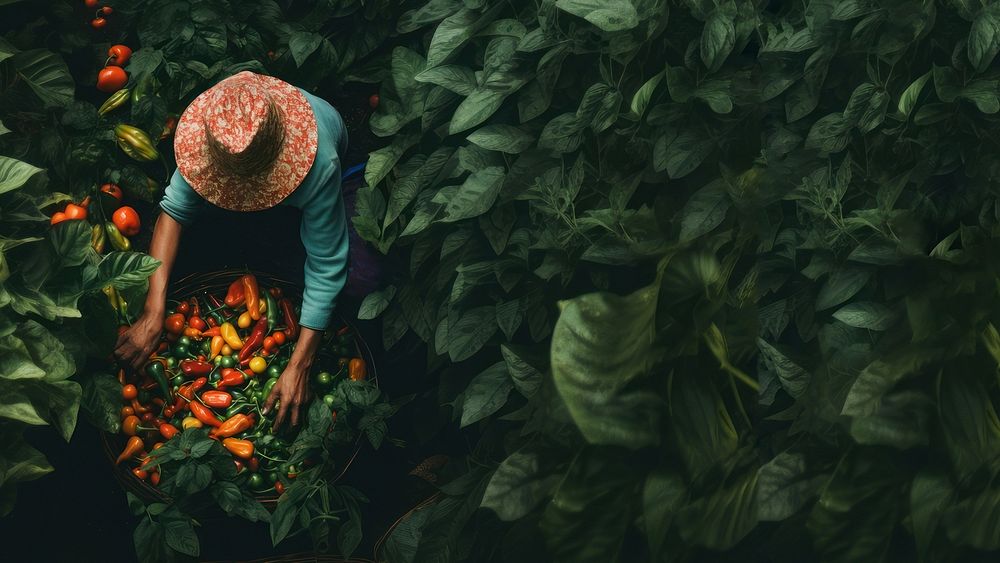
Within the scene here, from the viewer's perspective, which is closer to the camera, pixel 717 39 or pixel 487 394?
pixel 717 39

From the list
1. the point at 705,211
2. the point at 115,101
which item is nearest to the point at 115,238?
the point at 115,101

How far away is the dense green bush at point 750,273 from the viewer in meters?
1.16

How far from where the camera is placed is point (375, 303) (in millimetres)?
1964

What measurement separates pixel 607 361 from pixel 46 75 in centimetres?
137

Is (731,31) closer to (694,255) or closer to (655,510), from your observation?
(694,255)

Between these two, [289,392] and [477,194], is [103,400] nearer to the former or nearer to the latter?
[289,392]

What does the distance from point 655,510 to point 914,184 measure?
1.85 feet

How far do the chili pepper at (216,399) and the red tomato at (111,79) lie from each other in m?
0.71

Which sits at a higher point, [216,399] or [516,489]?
[516,489]

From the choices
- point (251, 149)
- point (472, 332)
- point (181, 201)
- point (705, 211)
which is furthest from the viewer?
point (181, 201)

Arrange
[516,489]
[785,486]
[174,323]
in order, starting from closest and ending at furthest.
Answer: [785,486]
[516,489]
[174,323]

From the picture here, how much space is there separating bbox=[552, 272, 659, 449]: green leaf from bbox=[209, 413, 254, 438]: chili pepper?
93cm

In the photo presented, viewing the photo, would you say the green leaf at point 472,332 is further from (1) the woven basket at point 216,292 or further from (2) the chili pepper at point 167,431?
(2) the chili pepper at point 167,431

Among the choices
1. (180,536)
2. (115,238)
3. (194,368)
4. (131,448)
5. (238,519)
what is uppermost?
(115,238)
